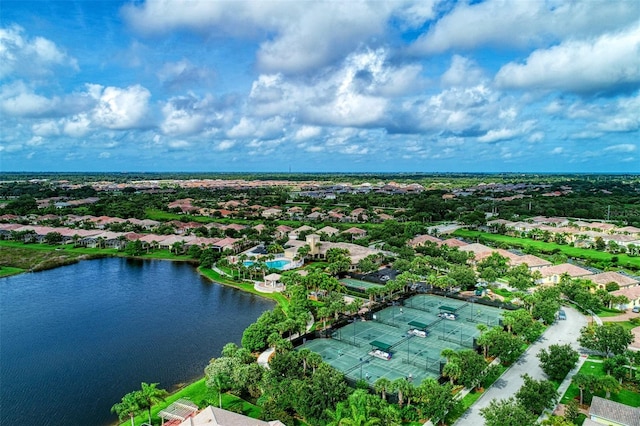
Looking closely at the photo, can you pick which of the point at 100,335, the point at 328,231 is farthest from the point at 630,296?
the point at 100,335

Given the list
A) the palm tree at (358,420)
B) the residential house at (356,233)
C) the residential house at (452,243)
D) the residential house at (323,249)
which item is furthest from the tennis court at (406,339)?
the residential house at (356,233)

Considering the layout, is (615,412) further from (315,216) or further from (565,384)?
(315,216)

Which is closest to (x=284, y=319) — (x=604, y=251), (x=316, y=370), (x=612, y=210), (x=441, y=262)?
(x=316, y=370)

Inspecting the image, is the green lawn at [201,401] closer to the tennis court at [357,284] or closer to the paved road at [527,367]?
the paved road at [527,367]

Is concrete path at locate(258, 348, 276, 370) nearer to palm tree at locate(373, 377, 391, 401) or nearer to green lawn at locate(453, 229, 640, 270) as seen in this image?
palm tree at locate(373, 377, 391, 401)

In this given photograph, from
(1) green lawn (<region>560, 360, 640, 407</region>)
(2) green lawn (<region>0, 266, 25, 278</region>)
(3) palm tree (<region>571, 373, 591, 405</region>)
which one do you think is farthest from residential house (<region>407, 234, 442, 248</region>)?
(2) green lawn (<region>0, 266, 25, 278</region>)

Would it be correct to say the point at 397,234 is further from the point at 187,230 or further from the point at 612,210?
the point at 612,210
